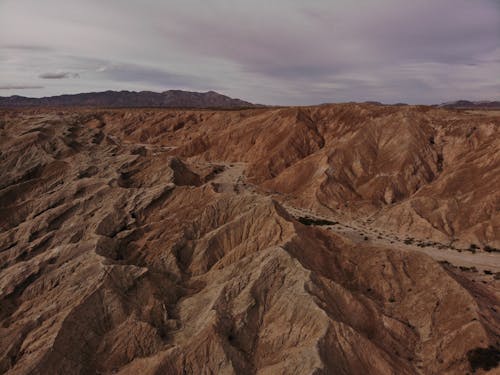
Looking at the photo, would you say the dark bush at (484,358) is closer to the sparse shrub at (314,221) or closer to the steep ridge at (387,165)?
the steep ridge at (387,165)

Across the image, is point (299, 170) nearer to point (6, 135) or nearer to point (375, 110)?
point (375, 110)

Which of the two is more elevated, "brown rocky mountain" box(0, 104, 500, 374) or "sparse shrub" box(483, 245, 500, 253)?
"brown rocky mountain" box(0, 104, 500, 374)

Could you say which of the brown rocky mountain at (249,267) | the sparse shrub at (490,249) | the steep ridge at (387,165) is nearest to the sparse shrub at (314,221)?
the brown rocky mountain at (249,267)

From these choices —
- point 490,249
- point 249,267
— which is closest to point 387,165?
point 490,249

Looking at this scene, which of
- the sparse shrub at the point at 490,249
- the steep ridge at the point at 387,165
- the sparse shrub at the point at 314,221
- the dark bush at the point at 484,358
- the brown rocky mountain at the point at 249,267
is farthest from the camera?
the sparse shrub at the point at 314,221

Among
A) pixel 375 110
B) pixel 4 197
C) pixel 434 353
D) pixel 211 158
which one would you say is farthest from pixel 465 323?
pixel 211 158

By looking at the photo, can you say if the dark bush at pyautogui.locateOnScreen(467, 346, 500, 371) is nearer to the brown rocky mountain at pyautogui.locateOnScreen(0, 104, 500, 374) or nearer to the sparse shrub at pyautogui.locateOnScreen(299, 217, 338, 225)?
the brown rocky mountain at pyautogui.locateOnScreen(0, 104, 500, 374)

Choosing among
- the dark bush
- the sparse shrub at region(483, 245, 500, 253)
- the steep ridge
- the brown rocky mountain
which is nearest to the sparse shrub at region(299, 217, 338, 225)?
the brown rocky mountain

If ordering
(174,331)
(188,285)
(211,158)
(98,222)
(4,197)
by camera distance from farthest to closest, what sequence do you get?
(211,158), (4,197), (98,222), (188,285), (174,331)
